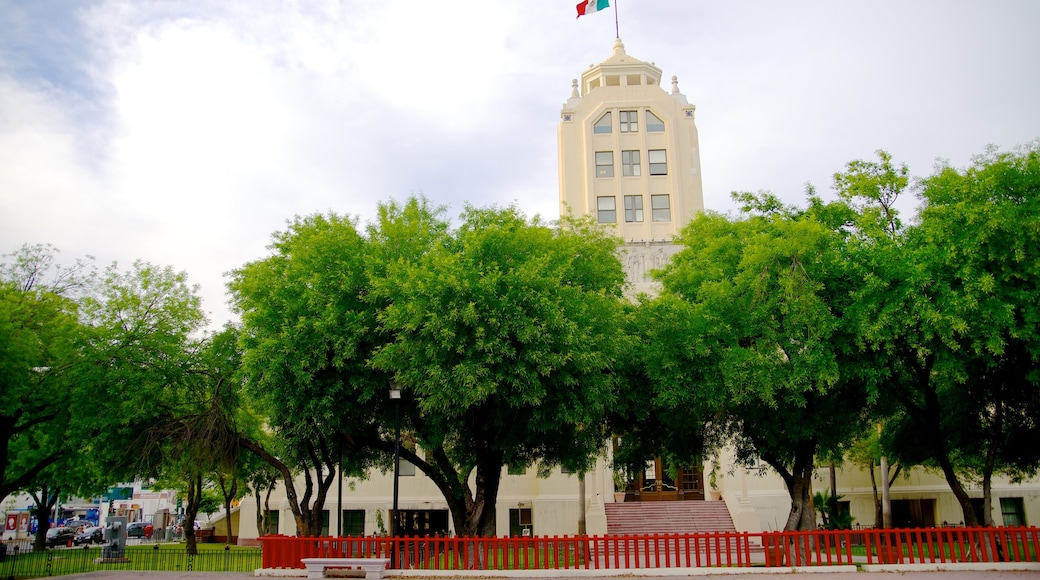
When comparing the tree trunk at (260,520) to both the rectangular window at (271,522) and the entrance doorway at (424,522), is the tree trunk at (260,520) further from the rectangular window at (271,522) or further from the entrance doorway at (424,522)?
the entrance doorway at (424,522)

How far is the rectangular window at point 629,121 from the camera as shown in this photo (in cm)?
4441

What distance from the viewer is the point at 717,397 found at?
20500 millimetres

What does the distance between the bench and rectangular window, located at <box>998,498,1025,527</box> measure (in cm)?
3140

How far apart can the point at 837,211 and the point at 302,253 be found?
15167mm

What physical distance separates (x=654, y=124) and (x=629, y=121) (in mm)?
1434

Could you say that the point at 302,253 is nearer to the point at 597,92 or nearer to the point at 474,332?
the point at 474,332

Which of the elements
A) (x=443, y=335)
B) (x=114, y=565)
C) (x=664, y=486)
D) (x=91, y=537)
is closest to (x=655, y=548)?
(x=443, y=335)

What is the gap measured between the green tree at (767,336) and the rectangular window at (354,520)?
19.3 meters

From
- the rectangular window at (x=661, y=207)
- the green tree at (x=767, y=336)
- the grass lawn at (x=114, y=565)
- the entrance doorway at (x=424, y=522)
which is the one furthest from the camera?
the rectangular window at (x=661, y=207)

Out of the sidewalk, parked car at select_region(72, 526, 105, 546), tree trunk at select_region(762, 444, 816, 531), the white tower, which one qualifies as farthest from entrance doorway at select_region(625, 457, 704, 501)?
parked car at select_region(72, 526, 105, 546)

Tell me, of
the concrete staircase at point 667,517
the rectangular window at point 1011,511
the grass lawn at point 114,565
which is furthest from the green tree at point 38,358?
the rectangular window at point 1011,511

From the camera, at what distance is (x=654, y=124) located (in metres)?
44.4

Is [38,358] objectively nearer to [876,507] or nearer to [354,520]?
[354,520]

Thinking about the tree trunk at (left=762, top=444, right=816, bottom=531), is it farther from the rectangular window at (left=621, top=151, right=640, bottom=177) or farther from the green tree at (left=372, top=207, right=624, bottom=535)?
the rectangular window at (left=621, top=151, right=640, bottom=177)
